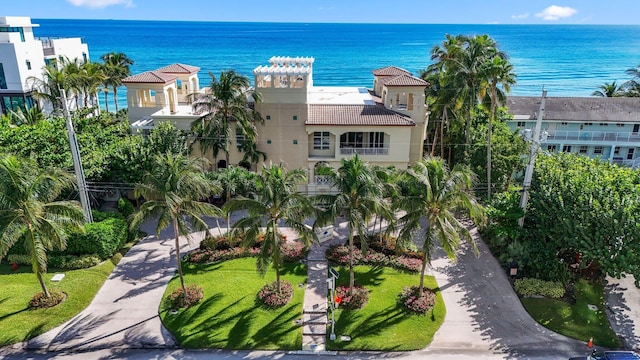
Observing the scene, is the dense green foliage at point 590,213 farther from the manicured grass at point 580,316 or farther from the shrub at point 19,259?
the shrub at point 19,259

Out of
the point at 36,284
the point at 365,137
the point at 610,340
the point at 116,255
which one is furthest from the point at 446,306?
the point at 36,284

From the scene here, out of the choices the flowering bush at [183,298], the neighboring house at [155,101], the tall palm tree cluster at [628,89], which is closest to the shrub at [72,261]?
the flowering bush at [183,298]

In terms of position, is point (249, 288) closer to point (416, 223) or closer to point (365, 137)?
point (416, 223)

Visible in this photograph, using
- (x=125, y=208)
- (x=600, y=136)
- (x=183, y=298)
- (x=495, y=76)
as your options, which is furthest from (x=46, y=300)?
(x=600, y=136)

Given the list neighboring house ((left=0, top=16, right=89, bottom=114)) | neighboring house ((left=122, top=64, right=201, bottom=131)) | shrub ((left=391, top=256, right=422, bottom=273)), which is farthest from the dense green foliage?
neighboring house ((left=0, top=16, right=89, bottom=114))

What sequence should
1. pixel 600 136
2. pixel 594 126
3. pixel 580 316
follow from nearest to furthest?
pixel 580 316
pixel 600 136
pixel 594 126

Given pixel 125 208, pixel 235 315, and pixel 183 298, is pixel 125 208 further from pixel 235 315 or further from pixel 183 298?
pixel 235 315

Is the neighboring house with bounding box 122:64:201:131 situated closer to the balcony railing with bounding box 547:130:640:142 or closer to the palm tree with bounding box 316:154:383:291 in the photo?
the palm tree with bounding box 316:154:383:291
